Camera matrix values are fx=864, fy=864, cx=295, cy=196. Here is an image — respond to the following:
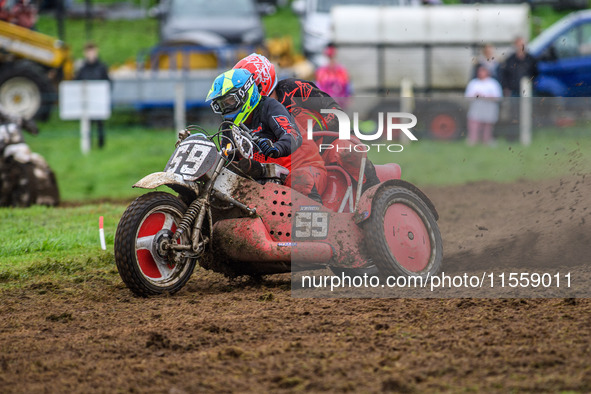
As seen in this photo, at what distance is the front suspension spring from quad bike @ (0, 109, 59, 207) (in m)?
6.10

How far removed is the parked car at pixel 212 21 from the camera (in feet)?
72.1

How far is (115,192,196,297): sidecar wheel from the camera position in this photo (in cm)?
590

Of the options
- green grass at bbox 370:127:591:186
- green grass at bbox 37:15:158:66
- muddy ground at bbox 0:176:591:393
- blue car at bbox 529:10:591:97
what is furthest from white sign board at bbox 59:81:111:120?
green grass at bbox 37:15:158:66

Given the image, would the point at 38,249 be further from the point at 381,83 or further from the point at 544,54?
the point at 544,54

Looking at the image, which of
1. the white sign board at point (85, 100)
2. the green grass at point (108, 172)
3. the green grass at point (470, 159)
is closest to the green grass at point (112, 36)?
the green grass at point (108, 172)

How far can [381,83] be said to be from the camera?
20188 mm

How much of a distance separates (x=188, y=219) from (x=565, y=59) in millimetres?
15602

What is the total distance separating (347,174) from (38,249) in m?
3.42

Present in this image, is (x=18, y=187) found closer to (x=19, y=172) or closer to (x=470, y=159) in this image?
(x=19, y=172)

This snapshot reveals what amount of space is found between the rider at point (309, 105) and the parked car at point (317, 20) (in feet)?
45.6

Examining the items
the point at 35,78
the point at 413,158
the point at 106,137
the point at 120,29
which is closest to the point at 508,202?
the point at 413,158

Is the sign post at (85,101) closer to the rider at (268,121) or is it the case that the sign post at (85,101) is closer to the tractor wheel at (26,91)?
the tractor wheel at (26,91)

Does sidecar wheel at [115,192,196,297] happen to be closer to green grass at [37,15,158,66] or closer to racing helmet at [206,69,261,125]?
racing helmet at [206,69,261,125]

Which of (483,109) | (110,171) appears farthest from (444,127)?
(110,171)
